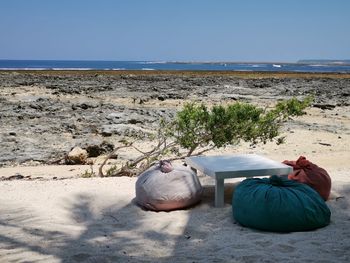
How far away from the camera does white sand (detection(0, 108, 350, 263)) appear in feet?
14.1

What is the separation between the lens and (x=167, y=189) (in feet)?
18.5

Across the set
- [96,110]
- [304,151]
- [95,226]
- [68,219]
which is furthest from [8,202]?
[96,110]

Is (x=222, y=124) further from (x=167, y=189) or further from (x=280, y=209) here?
(x=280, y=209)

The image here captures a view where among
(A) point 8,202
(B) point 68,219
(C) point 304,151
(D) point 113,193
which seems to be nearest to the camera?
(B) point 68,219

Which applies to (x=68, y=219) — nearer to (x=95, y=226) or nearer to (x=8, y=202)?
(x=95, y=226)

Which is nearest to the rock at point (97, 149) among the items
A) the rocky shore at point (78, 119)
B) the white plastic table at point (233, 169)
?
the rocky shore at point (78, 119)

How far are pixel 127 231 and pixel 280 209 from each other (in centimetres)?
152

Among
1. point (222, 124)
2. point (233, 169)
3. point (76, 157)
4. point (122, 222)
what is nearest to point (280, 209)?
point (233, 169)

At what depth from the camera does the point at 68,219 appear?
213 inches

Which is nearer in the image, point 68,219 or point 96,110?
point 68,219

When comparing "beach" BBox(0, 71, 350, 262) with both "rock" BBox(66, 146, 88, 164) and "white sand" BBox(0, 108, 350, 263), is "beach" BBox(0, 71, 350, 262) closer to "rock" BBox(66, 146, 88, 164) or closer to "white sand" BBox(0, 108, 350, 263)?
"white sand" BBox(0, 108, 350, 263)

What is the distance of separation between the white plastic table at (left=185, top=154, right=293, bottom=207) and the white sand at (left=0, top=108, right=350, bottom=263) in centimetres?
29

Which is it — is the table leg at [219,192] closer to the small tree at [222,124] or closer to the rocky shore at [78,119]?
the small tree at [222,124]

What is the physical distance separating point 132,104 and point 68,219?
1488 cm
